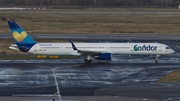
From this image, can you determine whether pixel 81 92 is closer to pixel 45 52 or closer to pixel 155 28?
pixel 45 52

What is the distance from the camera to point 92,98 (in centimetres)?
3931

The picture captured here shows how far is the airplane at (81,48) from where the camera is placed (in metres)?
62.2

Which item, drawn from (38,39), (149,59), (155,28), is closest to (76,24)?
(155,28)

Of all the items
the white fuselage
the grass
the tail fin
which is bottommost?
the grass

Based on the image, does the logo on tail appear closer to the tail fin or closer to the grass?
the tail fin

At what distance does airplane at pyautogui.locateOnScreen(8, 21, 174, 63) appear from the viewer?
62.2m

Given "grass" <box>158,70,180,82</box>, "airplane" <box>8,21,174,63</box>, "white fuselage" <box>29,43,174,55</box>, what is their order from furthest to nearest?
"white fuselage" <box>29,43,174,55</box> → "airplane" <box>8,21,174,63</box> → "grass" <box>158,70,180,82</box>

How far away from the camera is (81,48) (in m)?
62.8

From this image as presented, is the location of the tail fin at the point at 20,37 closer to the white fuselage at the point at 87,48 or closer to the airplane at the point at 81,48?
the airplane at the point at 81,48

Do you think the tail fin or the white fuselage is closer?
the tail fin

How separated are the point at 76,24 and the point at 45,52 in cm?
5651

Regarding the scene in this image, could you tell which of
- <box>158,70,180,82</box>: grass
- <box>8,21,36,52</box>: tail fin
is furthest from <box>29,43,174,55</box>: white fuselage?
<box>158,70,180,82</box>: grass

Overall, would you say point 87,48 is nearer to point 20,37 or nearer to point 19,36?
point 20,37

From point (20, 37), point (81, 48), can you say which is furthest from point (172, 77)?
point (20, 37)
